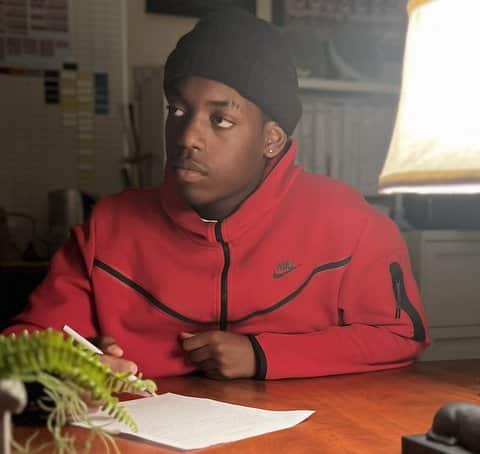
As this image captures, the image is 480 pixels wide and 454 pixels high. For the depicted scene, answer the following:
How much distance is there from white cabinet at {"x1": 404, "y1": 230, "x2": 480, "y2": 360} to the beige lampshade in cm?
178

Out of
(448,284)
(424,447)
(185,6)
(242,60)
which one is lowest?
(448,284)

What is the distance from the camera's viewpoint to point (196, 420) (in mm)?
897

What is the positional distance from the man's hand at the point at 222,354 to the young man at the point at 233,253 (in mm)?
13

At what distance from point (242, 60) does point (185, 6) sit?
61.4 inches

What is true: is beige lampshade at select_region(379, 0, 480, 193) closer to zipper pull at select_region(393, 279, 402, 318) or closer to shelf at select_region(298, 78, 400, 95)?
zipper pull at select_region(393, 279, 402, 318)

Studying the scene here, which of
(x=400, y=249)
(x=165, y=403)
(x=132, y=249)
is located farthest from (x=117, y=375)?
(x=400, y=249)

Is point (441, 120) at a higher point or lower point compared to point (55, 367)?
higher

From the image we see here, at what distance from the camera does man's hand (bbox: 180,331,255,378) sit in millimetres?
1184

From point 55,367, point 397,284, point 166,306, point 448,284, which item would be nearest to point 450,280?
point 448,284

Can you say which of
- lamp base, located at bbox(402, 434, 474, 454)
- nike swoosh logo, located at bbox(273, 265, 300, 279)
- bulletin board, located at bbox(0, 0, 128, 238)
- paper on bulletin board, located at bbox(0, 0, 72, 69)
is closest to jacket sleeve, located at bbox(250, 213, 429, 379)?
nike swoosh logo, located at bbox(273, 265, 300, 279)

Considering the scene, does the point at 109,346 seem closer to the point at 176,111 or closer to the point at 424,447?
the point at 176,111

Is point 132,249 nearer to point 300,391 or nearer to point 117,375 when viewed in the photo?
point 300,391

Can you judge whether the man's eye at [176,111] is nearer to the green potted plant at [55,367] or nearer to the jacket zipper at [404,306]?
the jacket zipper at [404,306]

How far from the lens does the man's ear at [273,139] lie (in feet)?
4.71
